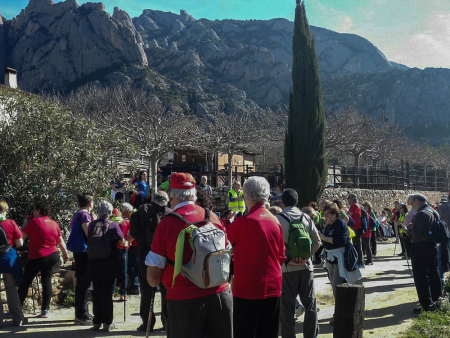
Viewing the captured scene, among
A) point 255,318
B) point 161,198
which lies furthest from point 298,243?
point 161,198

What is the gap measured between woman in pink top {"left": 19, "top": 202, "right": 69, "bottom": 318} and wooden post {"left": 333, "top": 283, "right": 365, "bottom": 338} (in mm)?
4653

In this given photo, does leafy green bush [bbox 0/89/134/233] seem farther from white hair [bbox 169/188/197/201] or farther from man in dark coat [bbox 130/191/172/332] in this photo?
white hair [bbox 169/188/197/201]

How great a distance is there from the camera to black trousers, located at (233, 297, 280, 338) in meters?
3.62

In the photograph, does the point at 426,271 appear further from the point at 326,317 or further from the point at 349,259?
the point at 326,317

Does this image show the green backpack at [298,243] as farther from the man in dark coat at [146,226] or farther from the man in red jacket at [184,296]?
the man in dark coat at [146,226]

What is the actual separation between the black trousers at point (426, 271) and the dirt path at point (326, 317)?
1.31 ft

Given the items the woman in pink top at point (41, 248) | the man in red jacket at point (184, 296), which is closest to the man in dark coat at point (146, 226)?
the woman in pink top at point (41, 248)

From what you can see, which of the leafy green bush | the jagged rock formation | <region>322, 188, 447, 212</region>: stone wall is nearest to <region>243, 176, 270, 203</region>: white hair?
the leafy green bush

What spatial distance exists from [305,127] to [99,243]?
54.1 ft

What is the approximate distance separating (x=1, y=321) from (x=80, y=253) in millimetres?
1398

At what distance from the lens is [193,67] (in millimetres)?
99250

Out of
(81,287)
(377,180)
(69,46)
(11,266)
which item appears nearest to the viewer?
(11,266)

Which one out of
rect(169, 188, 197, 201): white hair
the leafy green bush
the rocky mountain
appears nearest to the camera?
rect(169, 188, 197, 201): white hair

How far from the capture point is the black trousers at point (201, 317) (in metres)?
3.04
